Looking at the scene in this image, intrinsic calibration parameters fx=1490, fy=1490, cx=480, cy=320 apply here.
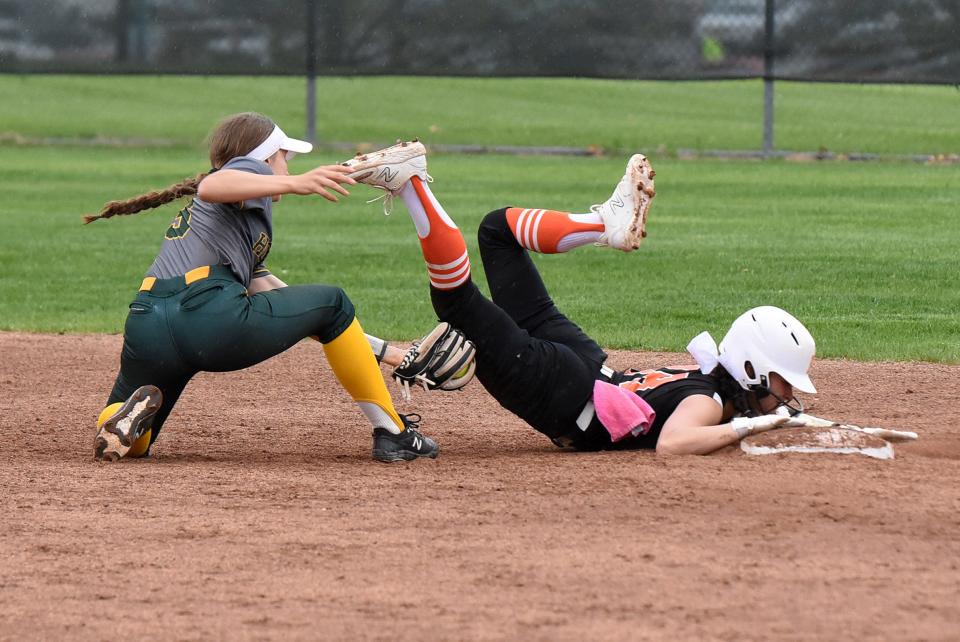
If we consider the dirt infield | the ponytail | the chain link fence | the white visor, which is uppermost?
the chain link fence

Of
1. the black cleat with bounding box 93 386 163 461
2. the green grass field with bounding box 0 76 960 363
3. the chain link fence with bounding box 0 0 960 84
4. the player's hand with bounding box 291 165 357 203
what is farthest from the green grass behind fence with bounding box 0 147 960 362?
the player's hand with bounding box 291 165 357 203

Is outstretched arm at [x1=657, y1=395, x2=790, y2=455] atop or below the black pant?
below

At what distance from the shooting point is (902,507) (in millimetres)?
4750

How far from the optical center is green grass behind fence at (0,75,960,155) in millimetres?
22156

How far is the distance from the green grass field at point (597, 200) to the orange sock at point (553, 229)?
2988 millimetres

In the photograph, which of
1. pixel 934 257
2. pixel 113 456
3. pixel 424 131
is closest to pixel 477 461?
pixel 113 456

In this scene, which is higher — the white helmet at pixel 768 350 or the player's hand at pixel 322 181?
the player's hand at pixel 322 181

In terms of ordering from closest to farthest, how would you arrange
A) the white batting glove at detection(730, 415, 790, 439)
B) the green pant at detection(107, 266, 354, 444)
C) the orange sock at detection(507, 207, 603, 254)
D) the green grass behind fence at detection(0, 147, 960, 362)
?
the white batting glove at detection(730, 415, 790, 439) < the green pant at detection(107, 266, 354, 444) < the orange sock at detection(507, 207, 603, 254) < the green grass behind fence at detection(0, 147, 960, 362)

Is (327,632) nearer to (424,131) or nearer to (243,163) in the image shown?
(243,163)

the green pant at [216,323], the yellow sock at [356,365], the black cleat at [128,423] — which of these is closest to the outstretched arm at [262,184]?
the green pant at [216,323]

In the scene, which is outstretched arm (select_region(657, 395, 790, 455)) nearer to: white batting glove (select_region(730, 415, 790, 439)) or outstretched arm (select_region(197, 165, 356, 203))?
white batting glove (select_region(730, 415, 790, 439))

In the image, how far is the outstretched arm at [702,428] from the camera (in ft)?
17.8

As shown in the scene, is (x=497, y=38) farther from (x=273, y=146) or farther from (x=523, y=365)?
(x=523, y=365)

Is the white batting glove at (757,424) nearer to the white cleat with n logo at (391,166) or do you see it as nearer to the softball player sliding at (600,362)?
the softball player sliding at (600,362)
